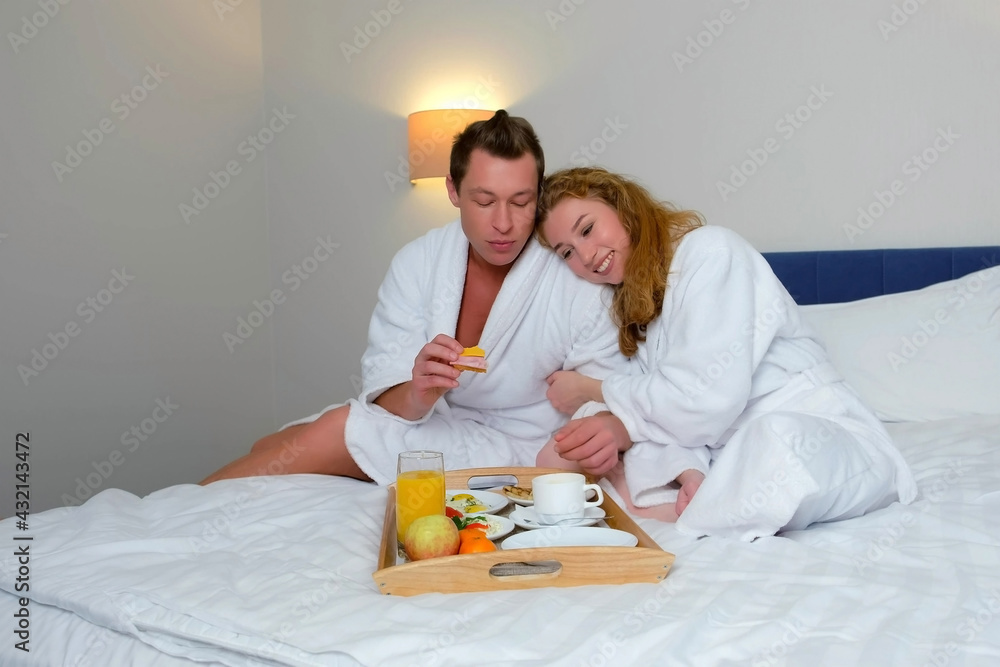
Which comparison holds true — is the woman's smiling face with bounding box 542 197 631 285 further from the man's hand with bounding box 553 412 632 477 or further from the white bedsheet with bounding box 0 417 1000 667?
the white bedsheet with bounding box 0 417 1000 667

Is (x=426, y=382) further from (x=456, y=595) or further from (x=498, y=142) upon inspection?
(x=456, y=595)

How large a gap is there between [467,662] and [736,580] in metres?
0.40

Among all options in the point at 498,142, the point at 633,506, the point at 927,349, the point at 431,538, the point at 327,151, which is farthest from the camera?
the point at 327,151

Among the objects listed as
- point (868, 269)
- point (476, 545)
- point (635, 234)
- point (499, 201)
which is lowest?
point (476, 545)

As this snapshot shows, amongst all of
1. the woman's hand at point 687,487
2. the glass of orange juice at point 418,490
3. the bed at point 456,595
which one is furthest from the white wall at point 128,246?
the woman's hand at point 687,487

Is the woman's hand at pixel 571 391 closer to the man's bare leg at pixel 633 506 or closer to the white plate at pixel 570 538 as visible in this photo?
the man's bare leg at pixel 633 506

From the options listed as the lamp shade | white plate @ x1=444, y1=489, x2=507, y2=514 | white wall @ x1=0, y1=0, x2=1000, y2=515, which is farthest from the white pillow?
the lamp shade

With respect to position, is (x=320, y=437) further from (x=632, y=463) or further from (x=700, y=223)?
(x=700, y=223)

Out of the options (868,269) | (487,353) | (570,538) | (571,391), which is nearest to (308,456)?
(487,353)

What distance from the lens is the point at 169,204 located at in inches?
125

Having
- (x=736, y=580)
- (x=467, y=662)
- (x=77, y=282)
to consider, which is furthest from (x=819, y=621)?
(x=77, y=282)

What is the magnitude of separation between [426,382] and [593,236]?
458 mm

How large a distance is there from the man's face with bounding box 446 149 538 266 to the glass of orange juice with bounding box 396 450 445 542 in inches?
27.0

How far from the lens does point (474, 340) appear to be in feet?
6.97
